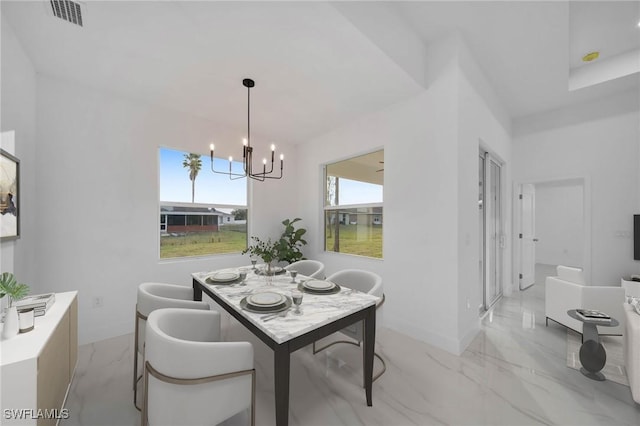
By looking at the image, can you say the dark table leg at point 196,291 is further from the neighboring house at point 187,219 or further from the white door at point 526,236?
the white door at point 526,236

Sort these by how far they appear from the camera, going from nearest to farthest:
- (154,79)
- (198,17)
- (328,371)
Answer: (198,17), (328,371), (154,79)

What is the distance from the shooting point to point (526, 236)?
181 inches

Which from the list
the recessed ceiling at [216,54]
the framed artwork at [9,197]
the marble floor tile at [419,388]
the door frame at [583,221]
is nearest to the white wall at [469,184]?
the marble floor tile at [419,388]

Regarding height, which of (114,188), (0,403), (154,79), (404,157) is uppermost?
(154,79)

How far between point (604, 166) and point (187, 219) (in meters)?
6.28

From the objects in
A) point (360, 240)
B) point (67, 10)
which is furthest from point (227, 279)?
point (67, 10)

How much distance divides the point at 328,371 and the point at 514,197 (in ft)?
15.0

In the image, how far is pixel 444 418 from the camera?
1.61 meters

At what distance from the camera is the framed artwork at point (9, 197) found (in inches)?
65.7

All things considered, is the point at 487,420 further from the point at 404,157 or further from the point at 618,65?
the point at 618,65

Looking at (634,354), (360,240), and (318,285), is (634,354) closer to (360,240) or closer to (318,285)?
(318,285)

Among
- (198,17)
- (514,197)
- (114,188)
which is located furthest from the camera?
(514,197)

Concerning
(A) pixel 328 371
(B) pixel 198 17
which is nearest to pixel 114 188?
(B) pixel 198 17

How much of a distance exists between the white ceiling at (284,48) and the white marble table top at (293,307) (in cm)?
203
